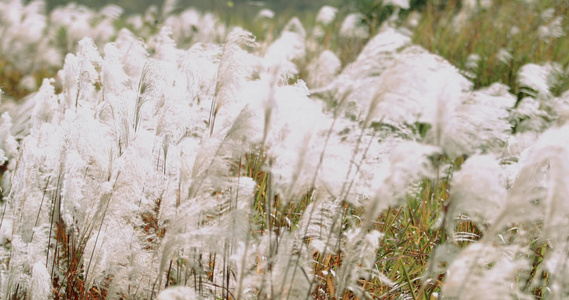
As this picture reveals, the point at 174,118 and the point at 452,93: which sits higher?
the point at 452,93

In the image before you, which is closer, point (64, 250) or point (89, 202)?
point (89, 202)

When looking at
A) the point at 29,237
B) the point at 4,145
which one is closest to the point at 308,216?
the point at 29,237

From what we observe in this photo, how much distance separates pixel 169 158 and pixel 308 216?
67 centimetres

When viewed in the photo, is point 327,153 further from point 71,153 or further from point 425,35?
point 425,35

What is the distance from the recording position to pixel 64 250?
2.47 meters

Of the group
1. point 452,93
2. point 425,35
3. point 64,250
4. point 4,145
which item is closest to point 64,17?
point 425,35

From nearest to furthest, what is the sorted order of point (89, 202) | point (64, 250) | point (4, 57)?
point (89, 202) < point (64, 250) < point (4, 57)

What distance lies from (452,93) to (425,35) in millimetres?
5159

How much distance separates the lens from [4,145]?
283 cm

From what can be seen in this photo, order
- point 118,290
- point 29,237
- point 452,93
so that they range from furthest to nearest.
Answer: point 29,237 → point 118,290 → point 452,93

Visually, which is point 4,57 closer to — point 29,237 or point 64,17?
point 64,17

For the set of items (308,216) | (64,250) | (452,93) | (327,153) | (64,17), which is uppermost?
(64,17)

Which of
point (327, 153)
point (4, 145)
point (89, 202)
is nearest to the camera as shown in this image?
point (327, 153)

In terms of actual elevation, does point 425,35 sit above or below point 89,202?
above
